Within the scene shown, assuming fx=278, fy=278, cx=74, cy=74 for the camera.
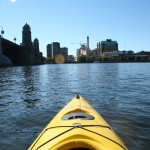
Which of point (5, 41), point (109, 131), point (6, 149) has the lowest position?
point (6, 149)

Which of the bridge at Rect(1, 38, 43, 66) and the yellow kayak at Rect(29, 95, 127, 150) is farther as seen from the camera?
the bridge at Rect(1, 38, 43, 66)

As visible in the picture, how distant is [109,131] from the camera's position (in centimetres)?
786

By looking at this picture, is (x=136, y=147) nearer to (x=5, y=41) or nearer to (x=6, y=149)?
(x=6, y=149)

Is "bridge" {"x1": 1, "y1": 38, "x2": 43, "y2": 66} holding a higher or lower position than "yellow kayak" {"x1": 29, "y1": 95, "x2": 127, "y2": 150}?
higher

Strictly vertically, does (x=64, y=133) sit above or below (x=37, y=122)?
above

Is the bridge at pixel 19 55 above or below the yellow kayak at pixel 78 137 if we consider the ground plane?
above

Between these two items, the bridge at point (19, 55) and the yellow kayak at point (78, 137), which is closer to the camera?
the yellow kayak at point (78, 137)

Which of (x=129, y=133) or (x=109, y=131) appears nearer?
(x=109, y=131)

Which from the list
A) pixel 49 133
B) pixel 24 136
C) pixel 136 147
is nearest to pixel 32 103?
pixel 24 136

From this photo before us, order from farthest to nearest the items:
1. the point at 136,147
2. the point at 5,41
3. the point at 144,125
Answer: the point at 5,41
the point at 144,125
the point at 136,147

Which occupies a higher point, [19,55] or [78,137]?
[19,55]

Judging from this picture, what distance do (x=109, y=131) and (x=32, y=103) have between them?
12266 mm

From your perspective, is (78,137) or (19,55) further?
(19,55)

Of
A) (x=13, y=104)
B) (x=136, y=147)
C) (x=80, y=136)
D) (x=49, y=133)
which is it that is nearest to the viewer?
(x=80, y=136)
